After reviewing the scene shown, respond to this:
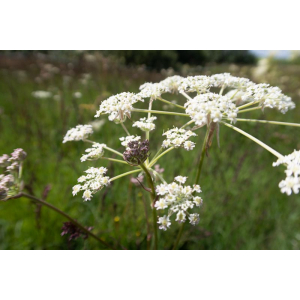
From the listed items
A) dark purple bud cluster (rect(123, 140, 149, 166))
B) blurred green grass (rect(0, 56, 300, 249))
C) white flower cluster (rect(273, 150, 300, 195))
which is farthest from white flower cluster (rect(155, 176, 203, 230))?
blurred green grass (rect(0, 56, 300, 249))

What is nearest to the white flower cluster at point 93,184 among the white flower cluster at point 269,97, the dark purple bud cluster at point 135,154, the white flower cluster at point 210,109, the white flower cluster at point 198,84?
the dark purple bud cluster at point 135,154

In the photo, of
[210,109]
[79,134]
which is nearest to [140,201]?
[79,134]

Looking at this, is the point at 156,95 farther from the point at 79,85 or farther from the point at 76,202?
the point at 79,85

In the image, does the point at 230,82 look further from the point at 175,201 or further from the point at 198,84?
the point at 175,201

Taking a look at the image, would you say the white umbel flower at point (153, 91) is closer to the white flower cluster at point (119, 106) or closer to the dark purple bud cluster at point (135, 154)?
the white flower cluster at point (119, 106)

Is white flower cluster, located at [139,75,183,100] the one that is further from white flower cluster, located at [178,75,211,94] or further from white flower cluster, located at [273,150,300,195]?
white flower cluster, located at [273,150,300,195]

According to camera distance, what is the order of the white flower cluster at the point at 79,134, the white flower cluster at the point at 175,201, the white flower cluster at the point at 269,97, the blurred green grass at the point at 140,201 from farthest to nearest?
the blurred green grass at the point at 140,201, the white flower cluster at the point at 79,134, the white flower cluster at the point at 269,97, the white flower cluster at the point at 175,201
